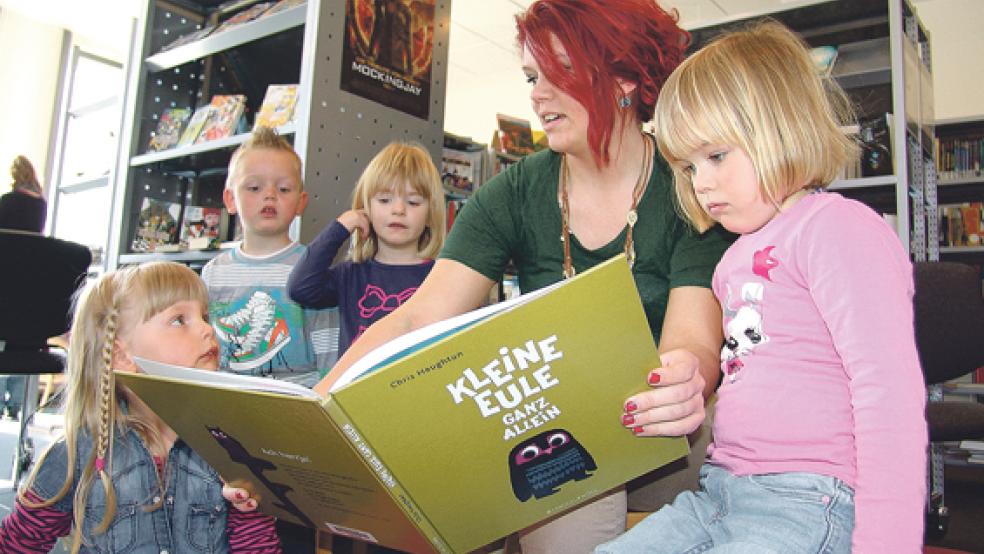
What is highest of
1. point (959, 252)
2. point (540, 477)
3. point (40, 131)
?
point (40, 131)

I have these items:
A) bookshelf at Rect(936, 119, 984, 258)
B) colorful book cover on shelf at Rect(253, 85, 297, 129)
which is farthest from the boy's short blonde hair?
bookshelf at Rect(936, 119, 984, 258)

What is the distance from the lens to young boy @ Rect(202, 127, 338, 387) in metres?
1.71

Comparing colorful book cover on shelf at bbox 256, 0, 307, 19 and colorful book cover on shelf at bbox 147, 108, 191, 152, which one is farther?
colorful book cover on shelf at bbox 147, 108, 191, 152

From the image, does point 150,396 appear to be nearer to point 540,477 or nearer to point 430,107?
point 540,477

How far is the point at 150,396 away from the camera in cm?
86

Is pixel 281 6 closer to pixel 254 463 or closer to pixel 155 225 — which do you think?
pixel 155 225

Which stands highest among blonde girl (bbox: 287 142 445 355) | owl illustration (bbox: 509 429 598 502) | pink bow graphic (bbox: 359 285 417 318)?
blonde girl (bbox: 287 142 445 355)

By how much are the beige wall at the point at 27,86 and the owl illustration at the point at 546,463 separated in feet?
22.6

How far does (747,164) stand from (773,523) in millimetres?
422

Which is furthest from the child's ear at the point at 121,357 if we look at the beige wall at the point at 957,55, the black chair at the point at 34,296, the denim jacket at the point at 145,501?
the beige wall at the point at 957,55

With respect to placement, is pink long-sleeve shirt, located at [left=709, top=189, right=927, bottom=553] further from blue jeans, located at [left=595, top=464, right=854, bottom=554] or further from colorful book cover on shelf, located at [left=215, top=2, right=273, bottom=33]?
colorful book cover on shelf, located at [left=215, top=2, right=273, bottom=33]

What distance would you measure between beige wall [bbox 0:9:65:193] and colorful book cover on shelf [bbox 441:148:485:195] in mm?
4805

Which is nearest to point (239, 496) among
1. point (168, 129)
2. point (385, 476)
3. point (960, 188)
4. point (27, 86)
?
point (385, 476)

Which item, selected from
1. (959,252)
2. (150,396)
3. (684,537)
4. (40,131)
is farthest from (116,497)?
(40,131)
